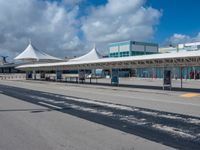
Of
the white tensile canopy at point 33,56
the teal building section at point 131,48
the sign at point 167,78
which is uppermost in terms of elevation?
the teal building section at point 131,48

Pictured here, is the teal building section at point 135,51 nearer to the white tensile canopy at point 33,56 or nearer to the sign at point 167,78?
the white tensile canopy at point 33,56

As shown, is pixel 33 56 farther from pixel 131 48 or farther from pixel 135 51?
pixel 135 51

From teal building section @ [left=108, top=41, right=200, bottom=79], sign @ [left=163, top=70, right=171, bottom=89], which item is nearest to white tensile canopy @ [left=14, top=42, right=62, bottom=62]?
teal building section @ [left=108, top=41, right=200, bottom=79]

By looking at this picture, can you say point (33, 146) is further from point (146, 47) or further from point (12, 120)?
point (146, 47)

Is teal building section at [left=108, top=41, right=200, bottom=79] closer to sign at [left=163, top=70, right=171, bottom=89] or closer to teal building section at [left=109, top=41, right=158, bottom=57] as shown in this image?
teal building section at [left=109, top=41, right=158, bottom=57]

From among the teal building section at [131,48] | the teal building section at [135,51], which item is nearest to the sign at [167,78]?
the teal building section at [135,51]

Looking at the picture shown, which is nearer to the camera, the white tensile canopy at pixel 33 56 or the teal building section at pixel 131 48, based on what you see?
the white tensile canopy at pixel 33 56

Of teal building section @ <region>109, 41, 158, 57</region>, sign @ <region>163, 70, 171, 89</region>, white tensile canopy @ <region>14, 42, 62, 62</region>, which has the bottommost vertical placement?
sign @ <region>163, 70, 171, 89</region>

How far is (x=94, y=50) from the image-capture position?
63.3 m

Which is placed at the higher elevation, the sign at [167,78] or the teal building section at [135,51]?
the teal building section at [135,51]

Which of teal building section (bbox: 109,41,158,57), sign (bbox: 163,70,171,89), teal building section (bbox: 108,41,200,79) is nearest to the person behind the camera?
sign (bbox: 163,70,171,89)

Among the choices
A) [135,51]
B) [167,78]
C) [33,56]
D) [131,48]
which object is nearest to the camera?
[167,78]

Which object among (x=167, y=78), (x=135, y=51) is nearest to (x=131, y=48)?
(x=135, y=51)

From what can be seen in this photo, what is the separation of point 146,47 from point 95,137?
7402 cm
